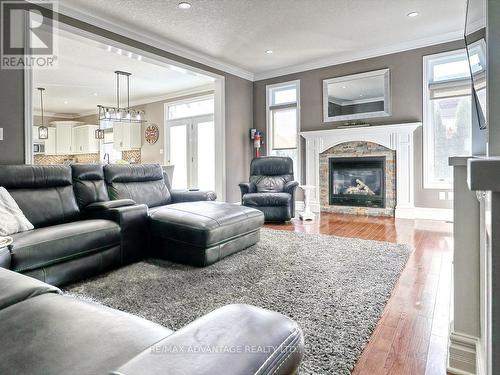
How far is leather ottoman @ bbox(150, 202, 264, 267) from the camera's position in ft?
8.51

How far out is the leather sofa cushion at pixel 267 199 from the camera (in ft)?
15.1

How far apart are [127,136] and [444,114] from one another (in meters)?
7.72

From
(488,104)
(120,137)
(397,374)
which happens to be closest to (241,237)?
(397,374)

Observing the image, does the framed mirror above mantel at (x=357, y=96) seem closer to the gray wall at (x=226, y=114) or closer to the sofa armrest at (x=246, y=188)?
the gray wall at (x=226, y=114)

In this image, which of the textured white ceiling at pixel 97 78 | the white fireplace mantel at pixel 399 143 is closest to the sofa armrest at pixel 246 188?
the white fireplace mantel at pixel 399 143

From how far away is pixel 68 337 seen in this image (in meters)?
0.75

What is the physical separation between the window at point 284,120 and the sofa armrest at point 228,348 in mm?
5675

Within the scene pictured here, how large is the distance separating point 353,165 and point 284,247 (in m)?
2.99

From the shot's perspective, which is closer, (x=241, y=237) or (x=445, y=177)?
(x=241, y=237)

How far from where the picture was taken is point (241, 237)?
119 inches

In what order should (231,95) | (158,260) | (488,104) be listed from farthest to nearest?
1. (231,95)
2. (158,260)
3. (488,104)

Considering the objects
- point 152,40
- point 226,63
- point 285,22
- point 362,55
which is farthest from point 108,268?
point 362,55

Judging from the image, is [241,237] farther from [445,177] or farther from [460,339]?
[445,177]

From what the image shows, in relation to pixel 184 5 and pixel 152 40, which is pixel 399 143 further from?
pixel 152 40
